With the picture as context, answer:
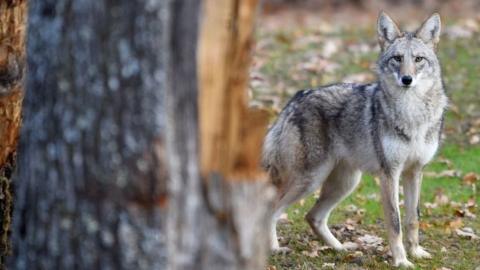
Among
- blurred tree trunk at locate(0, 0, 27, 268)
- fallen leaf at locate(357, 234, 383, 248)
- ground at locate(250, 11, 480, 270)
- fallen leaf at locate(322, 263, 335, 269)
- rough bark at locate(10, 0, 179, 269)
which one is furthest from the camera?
fallen leaf at locate(357, 234, 383, 248)

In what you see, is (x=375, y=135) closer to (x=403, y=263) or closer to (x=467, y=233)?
(x=403, y=263)

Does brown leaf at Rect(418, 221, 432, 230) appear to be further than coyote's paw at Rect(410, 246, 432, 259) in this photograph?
Yes

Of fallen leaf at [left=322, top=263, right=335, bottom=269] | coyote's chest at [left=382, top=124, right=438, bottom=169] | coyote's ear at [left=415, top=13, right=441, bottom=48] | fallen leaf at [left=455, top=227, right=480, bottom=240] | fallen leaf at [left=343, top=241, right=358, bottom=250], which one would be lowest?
fallen leaf at [left=322, top=263, right=335, bottom=269]

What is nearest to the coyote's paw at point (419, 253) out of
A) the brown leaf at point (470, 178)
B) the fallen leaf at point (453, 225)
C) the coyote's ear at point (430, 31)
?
the fallen leaf at point (453, 225)

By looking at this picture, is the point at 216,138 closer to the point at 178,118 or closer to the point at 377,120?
the point at 178,118

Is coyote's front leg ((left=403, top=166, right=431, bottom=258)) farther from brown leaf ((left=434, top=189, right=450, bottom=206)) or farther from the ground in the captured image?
brown leaf ((left=434, top=189, right=450, bottom=206))

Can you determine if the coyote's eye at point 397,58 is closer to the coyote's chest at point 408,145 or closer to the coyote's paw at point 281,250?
the coyote's chest at point 408,145

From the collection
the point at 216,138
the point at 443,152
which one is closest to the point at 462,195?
the point at 443,152

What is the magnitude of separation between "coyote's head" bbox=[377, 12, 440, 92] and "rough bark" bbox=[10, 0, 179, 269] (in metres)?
4.03

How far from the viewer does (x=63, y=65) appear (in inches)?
151

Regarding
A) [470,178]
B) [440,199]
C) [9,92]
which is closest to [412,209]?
[440,199]

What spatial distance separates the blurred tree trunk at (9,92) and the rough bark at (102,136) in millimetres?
2003

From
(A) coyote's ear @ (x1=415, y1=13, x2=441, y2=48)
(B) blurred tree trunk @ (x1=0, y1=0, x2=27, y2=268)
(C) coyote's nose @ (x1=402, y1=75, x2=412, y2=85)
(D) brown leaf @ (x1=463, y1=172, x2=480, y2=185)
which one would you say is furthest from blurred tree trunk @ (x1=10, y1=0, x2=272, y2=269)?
(D) brown leaf @ (x1=463, y1=172, x2=480, y2=185)

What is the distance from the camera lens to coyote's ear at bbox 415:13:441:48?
303 inches
